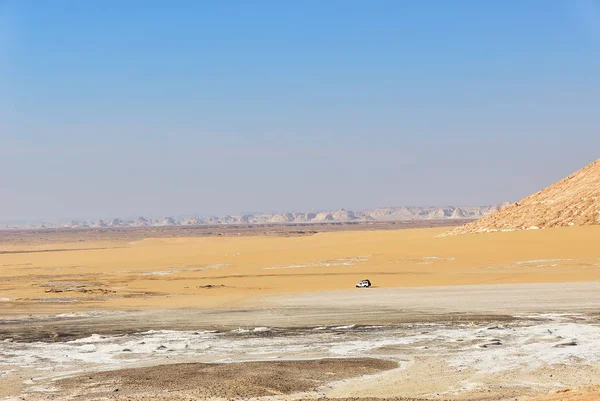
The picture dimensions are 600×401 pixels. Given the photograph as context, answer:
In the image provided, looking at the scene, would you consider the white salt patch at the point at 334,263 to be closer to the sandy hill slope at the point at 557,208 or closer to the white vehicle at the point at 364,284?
the white vehicle at the point at 364,284

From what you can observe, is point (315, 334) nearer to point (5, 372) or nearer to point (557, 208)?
point (5, 372)

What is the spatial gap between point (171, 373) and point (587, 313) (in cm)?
1286

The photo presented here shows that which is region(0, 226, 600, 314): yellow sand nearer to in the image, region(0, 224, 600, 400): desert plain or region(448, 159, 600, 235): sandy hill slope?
region(0, 224, 600, 400): desert plain

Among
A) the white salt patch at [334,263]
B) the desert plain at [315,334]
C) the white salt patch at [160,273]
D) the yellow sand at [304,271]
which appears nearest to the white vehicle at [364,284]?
the desert plain at [315,334]

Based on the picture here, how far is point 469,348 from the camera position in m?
18.1

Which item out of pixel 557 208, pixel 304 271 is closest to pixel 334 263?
pixel 304 271

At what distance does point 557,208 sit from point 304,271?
2357cm

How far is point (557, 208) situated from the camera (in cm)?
6034

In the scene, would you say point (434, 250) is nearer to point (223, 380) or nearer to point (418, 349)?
point (418, 349)

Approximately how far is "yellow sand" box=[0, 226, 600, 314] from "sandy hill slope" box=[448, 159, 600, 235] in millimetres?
3139

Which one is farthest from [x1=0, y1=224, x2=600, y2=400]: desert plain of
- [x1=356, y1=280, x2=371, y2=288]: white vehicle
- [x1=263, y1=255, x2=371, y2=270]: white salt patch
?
[x1=263, y1=255, x2=371, y2=270]: white salt patch

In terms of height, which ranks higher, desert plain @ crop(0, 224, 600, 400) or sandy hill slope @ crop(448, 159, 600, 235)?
sandy hill slope @ crop(448, 159, 600, 235)

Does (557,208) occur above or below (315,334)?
above

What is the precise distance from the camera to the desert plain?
1455cm
